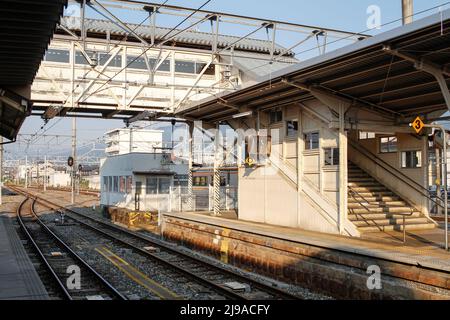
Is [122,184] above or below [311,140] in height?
below

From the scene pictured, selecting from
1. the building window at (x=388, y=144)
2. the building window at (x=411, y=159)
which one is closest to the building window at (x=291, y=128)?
the building window at (x=388, y=144)

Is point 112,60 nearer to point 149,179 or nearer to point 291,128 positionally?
point 149,179

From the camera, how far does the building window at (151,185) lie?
87.9 ft

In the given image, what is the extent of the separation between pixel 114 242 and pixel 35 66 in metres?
8.83

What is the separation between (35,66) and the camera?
10820 millimetres

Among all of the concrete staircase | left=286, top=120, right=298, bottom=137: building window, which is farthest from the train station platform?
left=286, top=120, right=298, bottom=137: building window

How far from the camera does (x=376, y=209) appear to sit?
1376 centimetres

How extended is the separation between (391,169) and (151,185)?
15.5 metres

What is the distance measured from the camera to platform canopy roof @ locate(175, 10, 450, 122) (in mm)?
8945

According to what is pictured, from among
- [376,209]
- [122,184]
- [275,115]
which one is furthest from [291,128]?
[122,184]

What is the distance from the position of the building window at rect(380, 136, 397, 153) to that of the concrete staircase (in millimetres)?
1065

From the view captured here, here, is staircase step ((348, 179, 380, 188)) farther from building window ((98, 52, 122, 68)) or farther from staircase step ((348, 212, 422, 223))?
building window ((98, 52, 122, 68))

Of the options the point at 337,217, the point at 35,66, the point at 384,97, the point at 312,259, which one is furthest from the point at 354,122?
the point at 35,66
